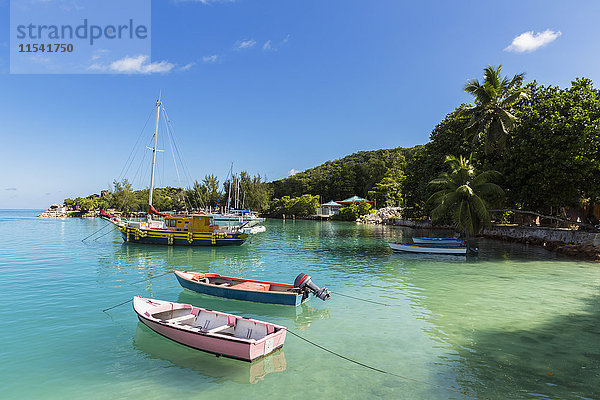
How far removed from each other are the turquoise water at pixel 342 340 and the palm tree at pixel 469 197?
9115mm

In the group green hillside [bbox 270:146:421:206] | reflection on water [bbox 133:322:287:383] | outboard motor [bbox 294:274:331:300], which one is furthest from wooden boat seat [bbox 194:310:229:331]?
green hillside [bbox 270:146:421:206]

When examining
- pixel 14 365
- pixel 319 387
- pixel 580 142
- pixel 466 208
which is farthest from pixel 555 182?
pixel 14 365

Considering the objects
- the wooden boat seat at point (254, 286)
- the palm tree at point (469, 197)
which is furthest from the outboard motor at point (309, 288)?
the palm tree at point (469, 197)

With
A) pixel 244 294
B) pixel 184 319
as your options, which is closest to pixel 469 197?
pixel 244 294

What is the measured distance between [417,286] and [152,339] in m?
13.7

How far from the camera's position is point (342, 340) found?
10852mm

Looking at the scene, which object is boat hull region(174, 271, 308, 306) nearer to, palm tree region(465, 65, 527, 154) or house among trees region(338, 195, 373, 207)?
palm tree region(465, 65, 527, 154)

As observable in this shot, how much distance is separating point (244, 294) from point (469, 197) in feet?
80.8

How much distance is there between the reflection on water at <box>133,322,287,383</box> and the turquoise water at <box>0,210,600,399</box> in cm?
5

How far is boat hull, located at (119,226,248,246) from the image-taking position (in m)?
34.1

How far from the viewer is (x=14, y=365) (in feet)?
29.9

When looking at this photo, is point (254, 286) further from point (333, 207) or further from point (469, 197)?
point (333, 207)

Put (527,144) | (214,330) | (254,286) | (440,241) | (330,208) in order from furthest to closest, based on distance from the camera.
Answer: (330,208)
(440,241)
(527,144)
(254,286)
(214,330)

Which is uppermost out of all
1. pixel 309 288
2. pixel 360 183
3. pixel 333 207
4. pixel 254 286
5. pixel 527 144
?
pixel 360 183
